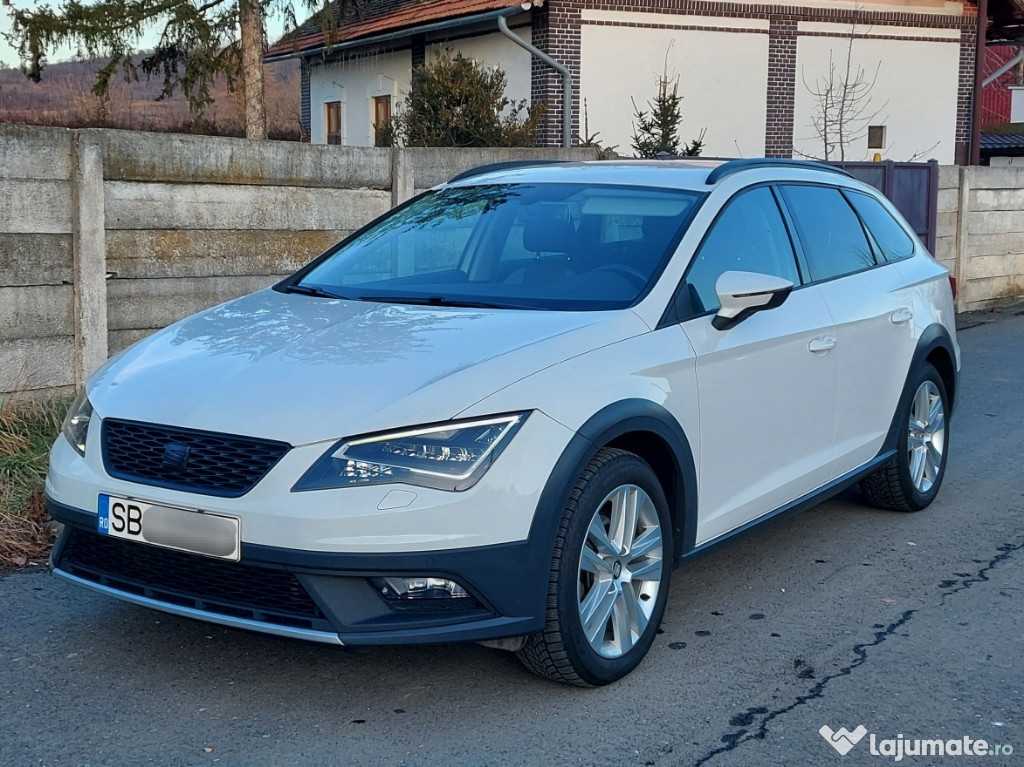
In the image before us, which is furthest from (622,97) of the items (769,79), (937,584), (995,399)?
(937,584)

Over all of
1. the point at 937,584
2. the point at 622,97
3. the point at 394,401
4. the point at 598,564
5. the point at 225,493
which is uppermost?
the point at 622,97

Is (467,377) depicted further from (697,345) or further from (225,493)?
(697,345)

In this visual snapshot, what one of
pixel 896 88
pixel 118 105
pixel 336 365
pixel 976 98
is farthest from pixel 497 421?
pixel 118 105

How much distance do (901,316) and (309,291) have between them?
276 cm

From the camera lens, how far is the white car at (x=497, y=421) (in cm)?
355

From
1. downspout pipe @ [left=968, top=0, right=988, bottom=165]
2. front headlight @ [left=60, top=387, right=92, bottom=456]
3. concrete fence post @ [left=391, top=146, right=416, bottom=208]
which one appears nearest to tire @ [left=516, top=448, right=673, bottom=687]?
front headlight @ [left=60, top=387, right=92, bottom=456]

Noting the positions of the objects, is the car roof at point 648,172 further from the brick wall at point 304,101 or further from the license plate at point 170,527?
the brick wall at point 304,101

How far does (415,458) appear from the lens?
11.7 ft

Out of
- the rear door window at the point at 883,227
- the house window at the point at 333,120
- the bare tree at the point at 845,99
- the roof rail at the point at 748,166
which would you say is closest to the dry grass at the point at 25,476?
the roof rail at the point at 748,166

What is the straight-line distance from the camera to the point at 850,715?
3.86 meters

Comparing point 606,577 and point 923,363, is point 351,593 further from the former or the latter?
point 923,363

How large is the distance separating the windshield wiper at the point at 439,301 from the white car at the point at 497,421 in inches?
0.6

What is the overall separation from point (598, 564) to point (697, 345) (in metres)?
0.91

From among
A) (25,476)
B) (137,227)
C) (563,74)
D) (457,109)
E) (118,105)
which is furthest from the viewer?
(118,105)
